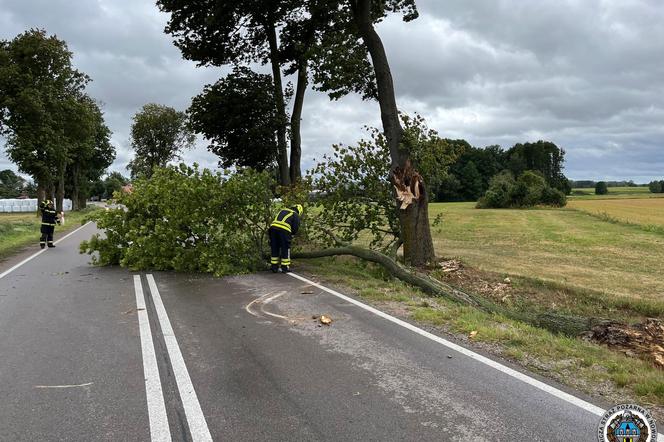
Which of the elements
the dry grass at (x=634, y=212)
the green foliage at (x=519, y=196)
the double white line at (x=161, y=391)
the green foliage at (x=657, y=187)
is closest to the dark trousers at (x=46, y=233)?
the double white line at (x=161, y=391)

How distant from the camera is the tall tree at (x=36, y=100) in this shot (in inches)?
1161

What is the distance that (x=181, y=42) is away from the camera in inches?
739

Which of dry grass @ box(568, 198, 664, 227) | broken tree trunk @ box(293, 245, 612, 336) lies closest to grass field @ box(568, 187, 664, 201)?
dry grass @ box(568, 198, 664, 227)

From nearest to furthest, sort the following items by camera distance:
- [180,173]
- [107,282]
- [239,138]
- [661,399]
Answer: [661,399] → [107,282] → [180,173] → [239,138]

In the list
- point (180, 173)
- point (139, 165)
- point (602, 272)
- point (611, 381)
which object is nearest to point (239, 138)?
point (180, 173)

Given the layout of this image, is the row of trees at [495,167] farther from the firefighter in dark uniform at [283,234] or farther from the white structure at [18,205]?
the firefighter in dark uniform at [283,234]

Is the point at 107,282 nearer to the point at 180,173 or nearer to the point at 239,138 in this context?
the point at 180,173

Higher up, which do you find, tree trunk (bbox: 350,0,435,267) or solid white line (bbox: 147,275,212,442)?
tree trunk (bbox: 350,0,435,267)

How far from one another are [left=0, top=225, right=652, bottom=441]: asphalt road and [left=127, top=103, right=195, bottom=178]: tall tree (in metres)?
51.7

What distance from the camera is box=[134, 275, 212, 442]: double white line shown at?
3.73 m

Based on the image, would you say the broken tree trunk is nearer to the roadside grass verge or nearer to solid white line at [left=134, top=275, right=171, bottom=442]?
the roadside grass verge

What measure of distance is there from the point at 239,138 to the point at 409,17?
753 cm

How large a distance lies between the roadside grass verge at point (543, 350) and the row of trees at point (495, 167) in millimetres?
86431

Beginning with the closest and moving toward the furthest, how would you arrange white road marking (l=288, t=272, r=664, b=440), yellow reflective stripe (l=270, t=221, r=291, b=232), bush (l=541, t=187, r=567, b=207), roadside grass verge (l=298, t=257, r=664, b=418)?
1. white road marking (l=288, t=272, r=664, b=440)
2. roadside grass verge (l=298, t=257, r=664, b=418)
3. yellow reflective stripe (l=270, t=221, r=291, b=232)
4. bush (l=541, t=187, r=567, b=207)
